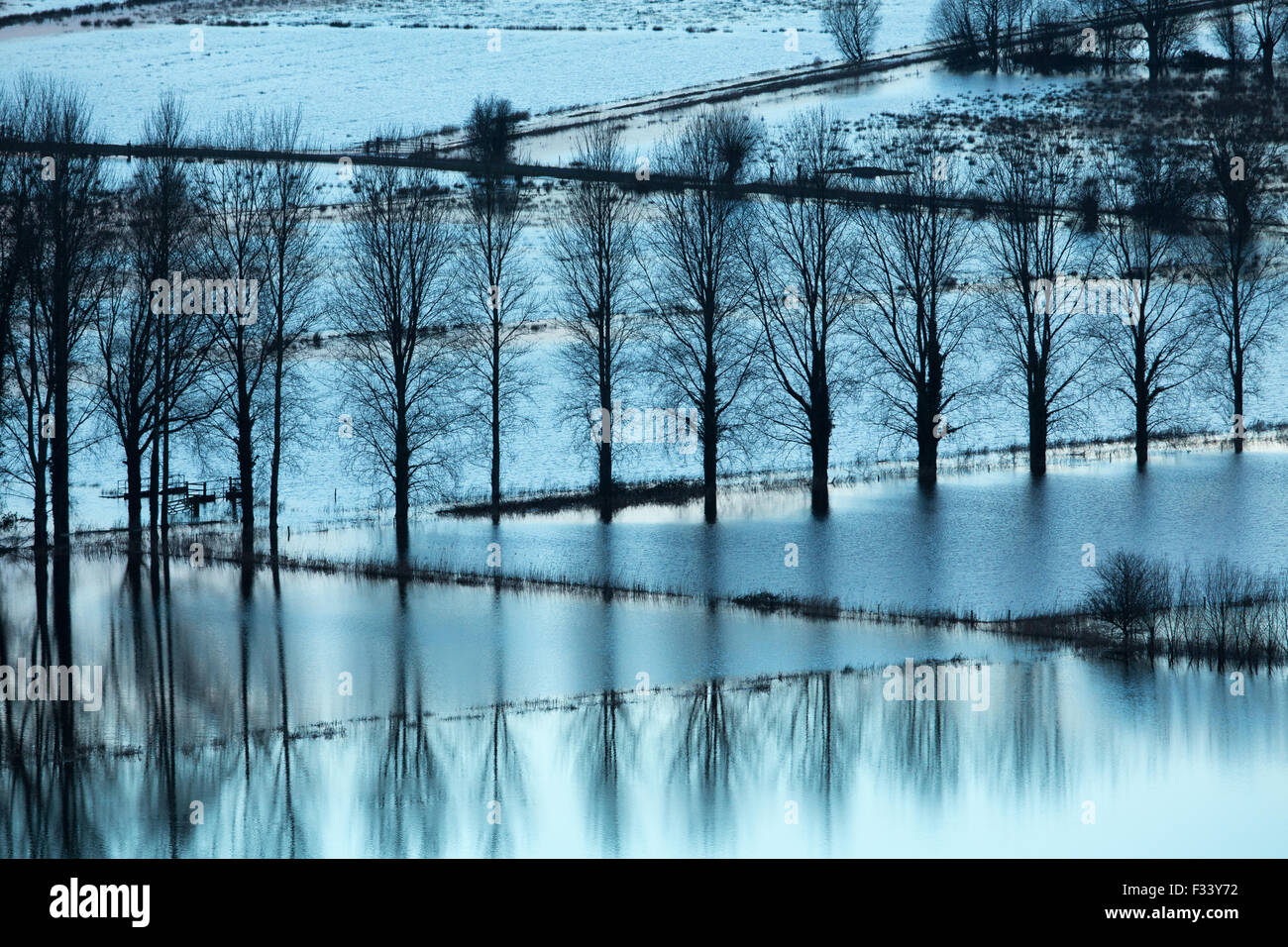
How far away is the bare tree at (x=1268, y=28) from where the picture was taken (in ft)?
300

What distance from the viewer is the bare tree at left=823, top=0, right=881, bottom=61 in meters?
108

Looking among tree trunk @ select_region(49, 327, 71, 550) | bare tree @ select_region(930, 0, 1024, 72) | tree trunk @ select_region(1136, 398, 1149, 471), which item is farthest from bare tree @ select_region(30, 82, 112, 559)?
bare tree @ select_region(930, 0, 1024, 72)

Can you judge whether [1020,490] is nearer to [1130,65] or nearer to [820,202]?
[820,202]

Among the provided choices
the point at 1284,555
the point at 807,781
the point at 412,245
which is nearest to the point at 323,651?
the point at 807,781

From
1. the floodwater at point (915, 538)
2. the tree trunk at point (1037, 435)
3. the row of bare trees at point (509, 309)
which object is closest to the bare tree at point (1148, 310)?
the row of bare trees at point (509, 309)

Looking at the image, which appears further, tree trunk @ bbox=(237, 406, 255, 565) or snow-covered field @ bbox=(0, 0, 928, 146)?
snow-covered field @ bbox=(0, 0, 928, 146)

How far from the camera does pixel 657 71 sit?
104 meters

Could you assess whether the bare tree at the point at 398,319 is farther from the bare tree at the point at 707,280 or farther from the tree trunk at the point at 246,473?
the bare tree at the point at 707,280

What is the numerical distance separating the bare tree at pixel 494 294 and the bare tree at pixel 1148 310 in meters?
20.8

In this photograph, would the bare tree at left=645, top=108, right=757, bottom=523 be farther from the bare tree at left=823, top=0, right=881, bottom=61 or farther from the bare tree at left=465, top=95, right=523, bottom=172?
the bare tree at left=823, top=0, right=881, bottom=61

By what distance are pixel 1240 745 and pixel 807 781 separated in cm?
684

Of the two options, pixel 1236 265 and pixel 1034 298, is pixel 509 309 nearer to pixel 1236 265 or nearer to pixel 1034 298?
pixel 1034 298

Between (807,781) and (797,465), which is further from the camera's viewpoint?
(797,465)

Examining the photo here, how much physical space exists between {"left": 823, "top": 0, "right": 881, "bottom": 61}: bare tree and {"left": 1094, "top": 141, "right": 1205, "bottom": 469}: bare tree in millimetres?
50967
